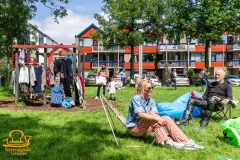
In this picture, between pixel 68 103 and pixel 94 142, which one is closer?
pixel 94 142

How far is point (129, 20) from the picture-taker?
30.2 meters

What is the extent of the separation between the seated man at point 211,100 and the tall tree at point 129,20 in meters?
21.3

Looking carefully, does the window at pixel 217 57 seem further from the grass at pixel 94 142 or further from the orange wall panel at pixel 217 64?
the grass at pixel 94 142

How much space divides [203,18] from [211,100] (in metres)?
24.1

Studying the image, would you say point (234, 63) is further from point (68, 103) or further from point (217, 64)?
point (68, 103)

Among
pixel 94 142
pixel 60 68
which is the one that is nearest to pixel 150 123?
pixel 94 142

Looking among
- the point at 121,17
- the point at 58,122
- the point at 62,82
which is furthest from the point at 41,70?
the point at 121,17

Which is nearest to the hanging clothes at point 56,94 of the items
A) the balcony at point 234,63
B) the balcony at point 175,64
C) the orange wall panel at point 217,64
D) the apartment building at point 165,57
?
the apartment building at point 165,57

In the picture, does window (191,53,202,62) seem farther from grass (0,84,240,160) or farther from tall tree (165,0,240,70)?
grass (0,84,240,160)

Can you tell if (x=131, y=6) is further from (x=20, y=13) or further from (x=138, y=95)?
(x=138, y=95)

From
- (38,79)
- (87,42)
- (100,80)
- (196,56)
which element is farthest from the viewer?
(87,42)

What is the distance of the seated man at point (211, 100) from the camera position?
7.76 m

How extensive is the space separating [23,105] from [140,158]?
819 cm

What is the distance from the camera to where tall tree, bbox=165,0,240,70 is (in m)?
29.3
